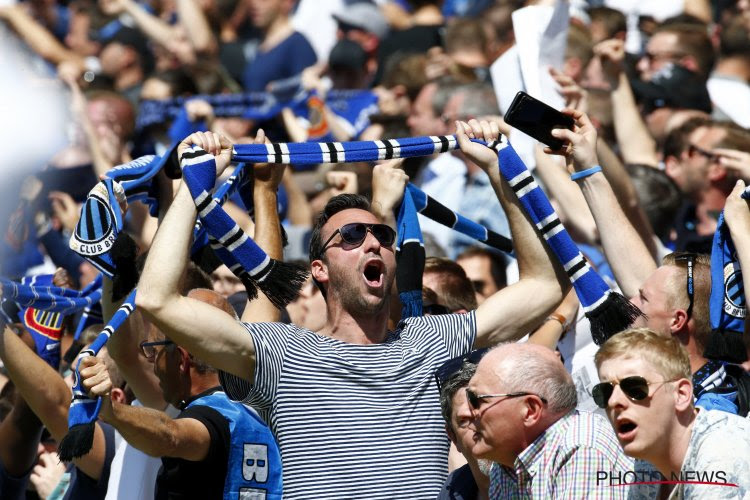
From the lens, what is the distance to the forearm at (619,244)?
481 cm

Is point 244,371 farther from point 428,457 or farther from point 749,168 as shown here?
point 749,168

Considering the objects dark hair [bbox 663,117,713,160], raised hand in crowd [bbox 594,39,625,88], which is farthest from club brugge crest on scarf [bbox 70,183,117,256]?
raised hand in crowd [bbox 594,39,625,88]

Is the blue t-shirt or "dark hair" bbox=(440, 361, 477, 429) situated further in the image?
the blue t-shirt

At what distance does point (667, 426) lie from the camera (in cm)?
353

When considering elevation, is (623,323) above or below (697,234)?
below

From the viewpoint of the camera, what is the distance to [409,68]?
877 centimetres

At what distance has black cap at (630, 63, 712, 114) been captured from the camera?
7598mm

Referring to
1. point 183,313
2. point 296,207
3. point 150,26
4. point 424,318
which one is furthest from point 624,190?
point 150,26

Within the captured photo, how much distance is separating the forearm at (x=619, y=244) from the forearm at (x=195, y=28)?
6756 mm

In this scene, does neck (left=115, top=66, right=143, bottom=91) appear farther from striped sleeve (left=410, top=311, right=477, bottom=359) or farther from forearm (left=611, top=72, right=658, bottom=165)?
striped sleeve (left=410, top=311, right=477, bottom=359)

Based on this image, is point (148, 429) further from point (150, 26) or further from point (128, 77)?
point (150, 26)

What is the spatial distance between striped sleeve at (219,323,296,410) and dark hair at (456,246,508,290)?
2303 millimetres

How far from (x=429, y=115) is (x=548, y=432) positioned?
4.25 meters

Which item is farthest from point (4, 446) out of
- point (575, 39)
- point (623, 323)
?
point (575, 39)
